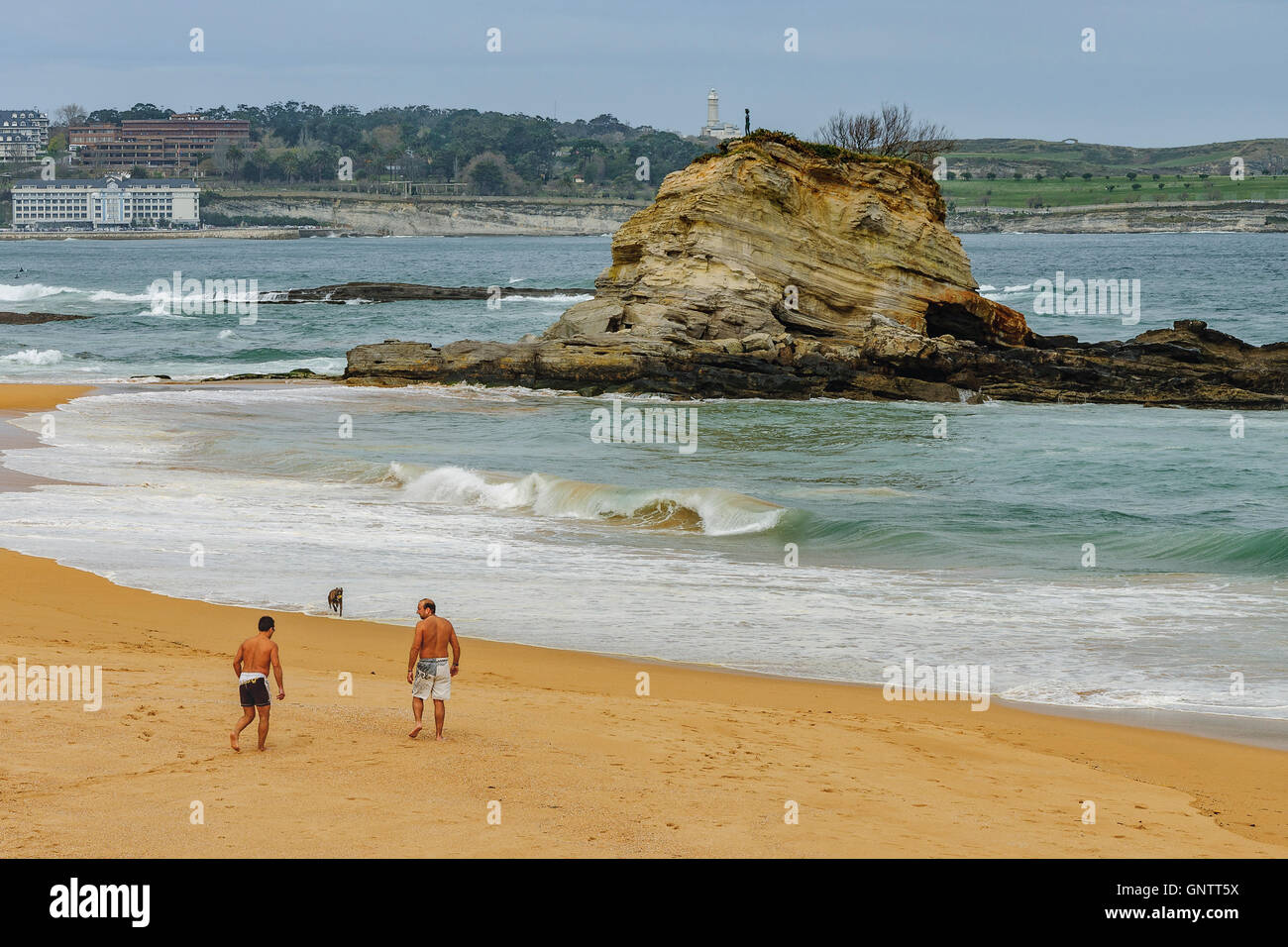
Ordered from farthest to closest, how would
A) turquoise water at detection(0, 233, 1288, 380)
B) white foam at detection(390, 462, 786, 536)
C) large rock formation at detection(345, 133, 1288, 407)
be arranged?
turquoise water at detection(0, 233, 1288, 380)
large rock formation at detection(345, 133, 1288, 407)
white foam at detection(390, 462, 786, 536)

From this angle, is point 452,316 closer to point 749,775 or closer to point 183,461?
point 183,461

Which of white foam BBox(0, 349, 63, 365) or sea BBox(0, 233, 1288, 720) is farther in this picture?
white foam BBox(0, 349, 63, 365)

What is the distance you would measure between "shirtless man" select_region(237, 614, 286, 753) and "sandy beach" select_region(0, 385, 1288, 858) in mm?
173

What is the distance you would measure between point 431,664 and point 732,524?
416 inches

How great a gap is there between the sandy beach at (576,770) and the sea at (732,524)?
1303mm

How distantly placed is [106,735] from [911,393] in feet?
87.5

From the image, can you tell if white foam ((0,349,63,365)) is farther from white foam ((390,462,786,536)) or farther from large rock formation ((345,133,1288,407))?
white foam ((390,462,786,536))

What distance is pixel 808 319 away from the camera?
116ft

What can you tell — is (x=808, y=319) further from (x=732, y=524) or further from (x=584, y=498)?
(x=732, y=524)

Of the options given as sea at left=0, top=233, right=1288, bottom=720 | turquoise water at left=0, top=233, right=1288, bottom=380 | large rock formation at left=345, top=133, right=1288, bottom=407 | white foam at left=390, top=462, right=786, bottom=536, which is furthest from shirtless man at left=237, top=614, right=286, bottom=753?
turquoise water at left=0, top=233, right=1288, bottom=380

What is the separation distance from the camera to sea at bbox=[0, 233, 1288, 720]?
13.5 metres

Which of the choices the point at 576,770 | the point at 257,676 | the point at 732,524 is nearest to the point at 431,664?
→ the point at 257,676

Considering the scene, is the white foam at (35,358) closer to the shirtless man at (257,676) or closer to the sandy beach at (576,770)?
the sandy beach at (576,770)

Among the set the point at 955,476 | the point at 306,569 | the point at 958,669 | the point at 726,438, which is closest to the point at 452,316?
the point at 726,438
